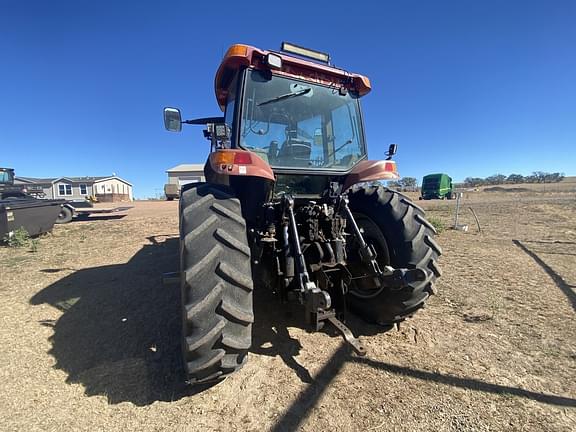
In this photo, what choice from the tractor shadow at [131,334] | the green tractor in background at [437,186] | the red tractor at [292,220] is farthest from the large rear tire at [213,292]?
the green tractor in background at [437,186]

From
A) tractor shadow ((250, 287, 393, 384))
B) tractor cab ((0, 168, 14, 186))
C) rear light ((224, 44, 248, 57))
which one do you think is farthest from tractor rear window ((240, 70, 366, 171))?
tractor cab ((0, 168, 14, 186))

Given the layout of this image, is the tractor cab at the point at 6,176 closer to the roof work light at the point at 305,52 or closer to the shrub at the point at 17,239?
the shrub at the point at 17,239

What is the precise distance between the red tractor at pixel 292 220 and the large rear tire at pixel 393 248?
0.4 inches

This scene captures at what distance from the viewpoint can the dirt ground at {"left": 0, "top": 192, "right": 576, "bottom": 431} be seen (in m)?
2.04

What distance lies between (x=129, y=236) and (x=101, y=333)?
613cm

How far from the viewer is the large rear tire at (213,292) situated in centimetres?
195

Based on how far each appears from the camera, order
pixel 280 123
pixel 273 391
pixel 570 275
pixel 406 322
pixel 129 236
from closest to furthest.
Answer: pixel 273 391, pixel 280 123, pixel 406 322, pixel 570 275, pixel 129 236

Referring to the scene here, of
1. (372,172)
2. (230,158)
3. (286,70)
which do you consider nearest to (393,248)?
(372,172)

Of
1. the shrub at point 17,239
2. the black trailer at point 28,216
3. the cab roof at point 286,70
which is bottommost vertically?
the shrub at point 17,239

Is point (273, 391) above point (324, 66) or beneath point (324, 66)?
beneath

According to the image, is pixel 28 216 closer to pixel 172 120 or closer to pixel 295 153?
pixel 172 120

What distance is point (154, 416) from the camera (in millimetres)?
2066

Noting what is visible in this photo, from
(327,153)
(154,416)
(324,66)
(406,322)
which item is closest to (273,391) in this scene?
(154,416)

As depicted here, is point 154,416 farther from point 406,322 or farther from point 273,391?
point 406,322
